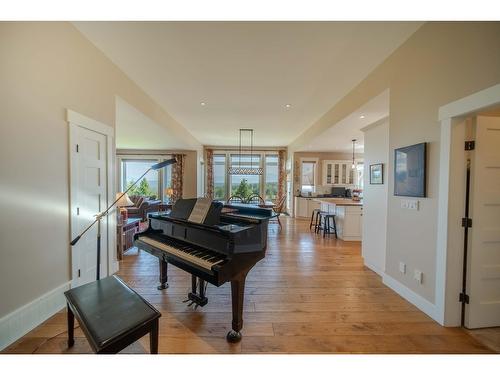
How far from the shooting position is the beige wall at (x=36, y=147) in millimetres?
1707

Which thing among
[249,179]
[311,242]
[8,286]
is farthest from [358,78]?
[249,179]

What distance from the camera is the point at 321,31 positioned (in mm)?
2268

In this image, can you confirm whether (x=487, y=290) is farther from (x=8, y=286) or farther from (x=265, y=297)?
(x=8, y=286)

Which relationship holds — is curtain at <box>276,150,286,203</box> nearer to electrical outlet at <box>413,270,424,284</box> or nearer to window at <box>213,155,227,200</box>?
window at <box>213,155,227,200</box>

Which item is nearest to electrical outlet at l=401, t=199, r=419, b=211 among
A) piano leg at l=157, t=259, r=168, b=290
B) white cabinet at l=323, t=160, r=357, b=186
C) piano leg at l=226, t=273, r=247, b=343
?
piano leg at l=226, t=273, r=247, b=343

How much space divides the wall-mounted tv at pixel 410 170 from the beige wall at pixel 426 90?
6 cm

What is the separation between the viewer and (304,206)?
849 centimetres

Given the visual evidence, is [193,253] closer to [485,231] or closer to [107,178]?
[107,178]

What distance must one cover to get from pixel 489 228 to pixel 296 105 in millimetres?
3528

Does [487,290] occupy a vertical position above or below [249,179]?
below

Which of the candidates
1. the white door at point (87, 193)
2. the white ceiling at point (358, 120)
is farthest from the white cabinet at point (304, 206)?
the white door at point (87, 193)

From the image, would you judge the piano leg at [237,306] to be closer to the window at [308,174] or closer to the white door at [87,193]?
the white door at [87,193]

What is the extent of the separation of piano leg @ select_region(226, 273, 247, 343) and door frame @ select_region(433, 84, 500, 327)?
190cm
